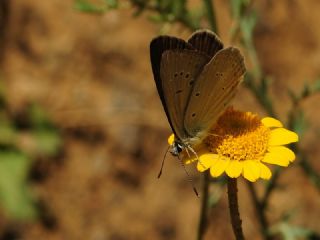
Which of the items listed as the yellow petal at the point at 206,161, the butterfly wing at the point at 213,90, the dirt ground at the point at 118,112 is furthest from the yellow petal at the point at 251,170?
the dirt ground at the point at 118,112

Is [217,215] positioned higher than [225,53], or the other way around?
[225,53]

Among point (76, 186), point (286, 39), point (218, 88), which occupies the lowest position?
point (76, 186)

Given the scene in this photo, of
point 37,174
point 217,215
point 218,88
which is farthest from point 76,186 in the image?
point 218,88

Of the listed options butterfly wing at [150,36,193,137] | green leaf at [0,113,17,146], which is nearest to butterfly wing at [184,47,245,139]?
butterfly wing at [150,36,193,137]

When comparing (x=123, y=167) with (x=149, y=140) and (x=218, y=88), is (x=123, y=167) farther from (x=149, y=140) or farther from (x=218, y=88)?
(x=218, y=88)

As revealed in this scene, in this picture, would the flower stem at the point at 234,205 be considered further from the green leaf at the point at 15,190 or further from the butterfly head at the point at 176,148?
the green leaf at the point at 15,190

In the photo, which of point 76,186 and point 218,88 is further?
point 76,186

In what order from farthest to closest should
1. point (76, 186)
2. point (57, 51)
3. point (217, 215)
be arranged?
point (57, 51)
point (76, 186)
point (217, 215)
